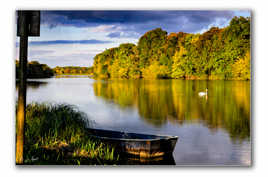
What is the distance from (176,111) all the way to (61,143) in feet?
11.5

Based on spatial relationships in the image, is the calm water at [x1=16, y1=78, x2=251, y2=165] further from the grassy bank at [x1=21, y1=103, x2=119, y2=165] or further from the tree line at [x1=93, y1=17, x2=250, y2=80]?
the grassy bank at [x1=21, y1=103, x2=119, y2=165]

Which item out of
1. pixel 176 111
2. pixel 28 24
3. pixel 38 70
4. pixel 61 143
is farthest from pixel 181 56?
pixel 28 24

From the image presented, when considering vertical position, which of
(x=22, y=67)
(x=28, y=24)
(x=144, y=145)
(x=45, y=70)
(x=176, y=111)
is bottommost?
(x=144, y=145)

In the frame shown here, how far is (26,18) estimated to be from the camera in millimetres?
3871

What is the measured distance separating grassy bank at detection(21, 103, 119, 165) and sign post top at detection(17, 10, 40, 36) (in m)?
1.56

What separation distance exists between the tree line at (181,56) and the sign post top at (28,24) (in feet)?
7.39

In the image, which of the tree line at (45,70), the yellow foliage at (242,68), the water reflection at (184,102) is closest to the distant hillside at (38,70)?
the tree line at (45,70)

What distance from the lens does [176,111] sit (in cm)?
745

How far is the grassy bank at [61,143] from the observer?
4.42m

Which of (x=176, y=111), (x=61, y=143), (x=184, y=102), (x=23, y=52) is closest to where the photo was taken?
(x=23, y=52)

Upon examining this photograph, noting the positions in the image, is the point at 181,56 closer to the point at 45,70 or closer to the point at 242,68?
the point at 242,68
